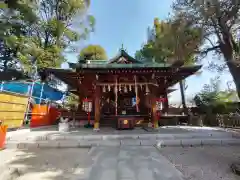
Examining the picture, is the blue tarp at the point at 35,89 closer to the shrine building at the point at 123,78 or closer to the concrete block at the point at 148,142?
the shrine building at the point at 123,78

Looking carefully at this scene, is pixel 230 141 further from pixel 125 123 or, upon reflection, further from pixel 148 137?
pixel 125 123

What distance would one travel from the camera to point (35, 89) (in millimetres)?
12000

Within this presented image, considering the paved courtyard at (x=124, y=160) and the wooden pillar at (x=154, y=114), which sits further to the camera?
the wooden pillar at (x=154, y=114)

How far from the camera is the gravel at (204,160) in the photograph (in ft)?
12.0

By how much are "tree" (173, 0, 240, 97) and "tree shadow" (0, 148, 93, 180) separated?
4910 mm

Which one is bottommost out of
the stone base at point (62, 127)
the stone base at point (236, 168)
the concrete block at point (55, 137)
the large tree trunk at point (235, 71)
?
the stone base at point (236, 168)

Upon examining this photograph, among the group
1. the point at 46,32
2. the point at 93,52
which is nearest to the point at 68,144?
the point at 46,32

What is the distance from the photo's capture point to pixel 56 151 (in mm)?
5770

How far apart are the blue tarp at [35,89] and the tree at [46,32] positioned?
2.97 meters

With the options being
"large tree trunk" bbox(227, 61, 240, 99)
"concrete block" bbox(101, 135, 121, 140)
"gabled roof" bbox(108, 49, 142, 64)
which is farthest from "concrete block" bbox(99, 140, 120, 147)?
"gabled roof" bbox(108, 49, 142, 64)

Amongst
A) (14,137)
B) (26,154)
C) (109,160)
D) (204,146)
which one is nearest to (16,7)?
(14,137)

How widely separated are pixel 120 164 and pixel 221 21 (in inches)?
215

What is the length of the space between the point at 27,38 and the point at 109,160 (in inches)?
608

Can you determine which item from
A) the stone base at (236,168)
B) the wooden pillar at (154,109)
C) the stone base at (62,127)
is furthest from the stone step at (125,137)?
the stone base at (236,168)
